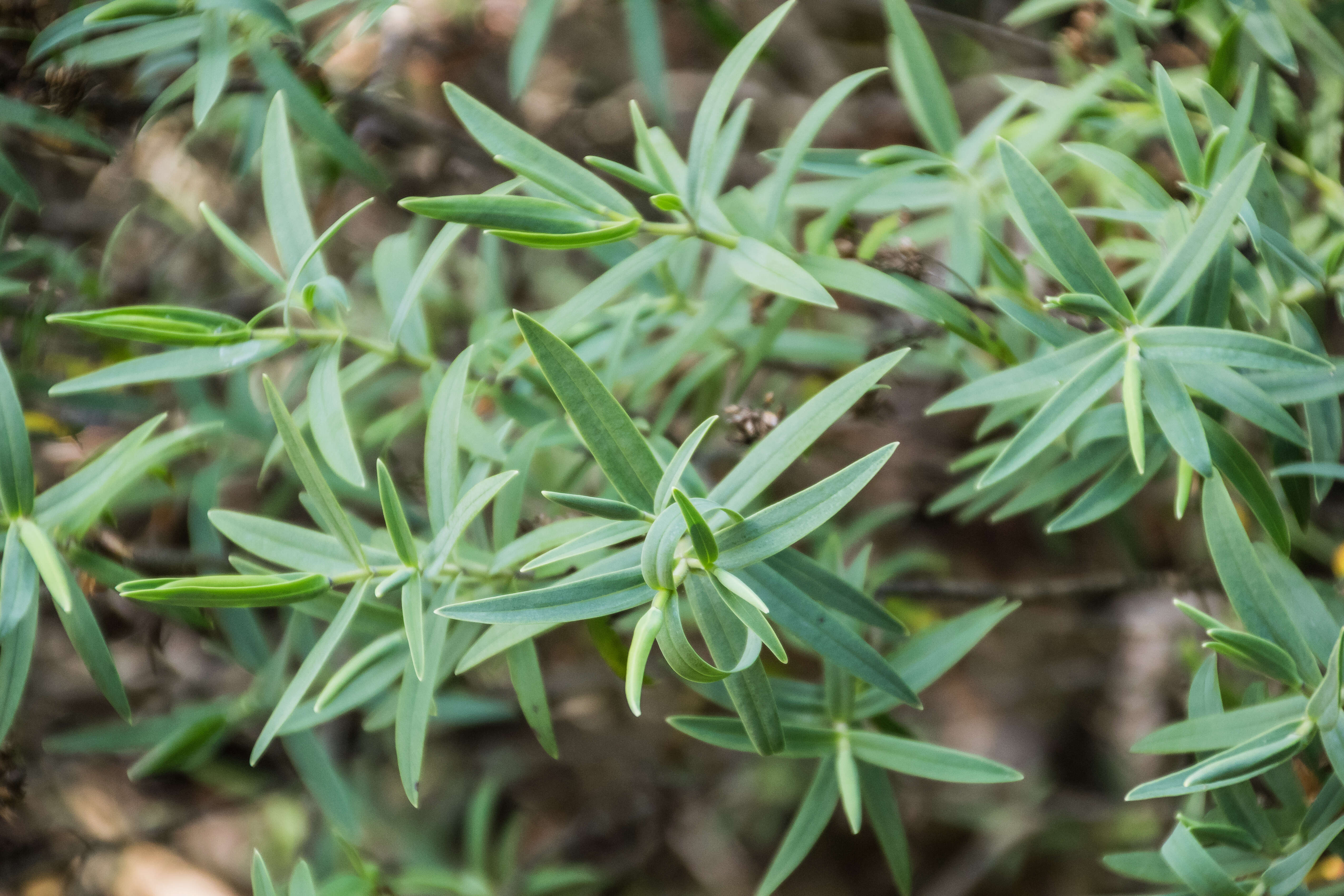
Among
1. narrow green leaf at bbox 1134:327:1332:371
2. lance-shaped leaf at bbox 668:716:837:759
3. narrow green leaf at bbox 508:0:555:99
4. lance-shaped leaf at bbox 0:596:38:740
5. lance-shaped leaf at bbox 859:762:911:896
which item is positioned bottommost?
lance-shaped leaf at bbox 859:762:911:896

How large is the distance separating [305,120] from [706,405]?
446 mm

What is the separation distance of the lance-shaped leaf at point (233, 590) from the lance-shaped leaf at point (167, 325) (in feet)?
0.51

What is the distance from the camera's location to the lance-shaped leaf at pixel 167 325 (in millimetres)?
534

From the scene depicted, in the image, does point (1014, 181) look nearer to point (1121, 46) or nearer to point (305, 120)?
point (1121, 46)

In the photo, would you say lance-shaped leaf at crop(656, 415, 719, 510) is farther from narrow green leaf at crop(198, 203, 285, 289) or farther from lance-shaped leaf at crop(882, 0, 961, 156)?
lance-shaped leaf at crop(882, 0, 961, 156)

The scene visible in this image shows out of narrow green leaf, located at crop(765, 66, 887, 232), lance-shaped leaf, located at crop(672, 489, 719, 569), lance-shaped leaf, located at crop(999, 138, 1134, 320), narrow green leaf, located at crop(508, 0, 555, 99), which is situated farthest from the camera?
narrow green leaf, located at crop(508, 0, 555, 99)

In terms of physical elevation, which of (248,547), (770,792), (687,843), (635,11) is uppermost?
(635,11)

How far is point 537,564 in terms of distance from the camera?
1.43 feet

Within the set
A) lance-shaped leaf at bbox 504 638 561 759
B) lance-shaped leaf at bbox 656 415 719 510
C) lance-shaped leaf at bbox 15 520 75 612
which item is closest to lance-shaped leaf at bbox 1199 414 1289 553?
lance-shaped leaf at bbox 656 415 719 510

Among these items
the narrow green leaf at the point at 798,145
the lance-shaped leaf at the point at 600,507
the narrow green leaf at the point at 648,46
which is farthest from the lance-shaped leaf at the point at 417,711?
the narrow green leaf at the point at 648,46

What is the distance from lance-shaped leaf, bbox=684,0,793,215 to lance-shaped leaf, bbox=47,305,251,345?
1.01ft

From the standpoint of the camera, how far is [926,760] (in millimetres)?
572

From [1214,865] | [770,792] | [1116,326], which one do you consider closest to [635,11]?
[1116,326]

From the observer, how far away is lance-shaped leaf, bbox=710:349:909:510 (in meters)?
0.47
